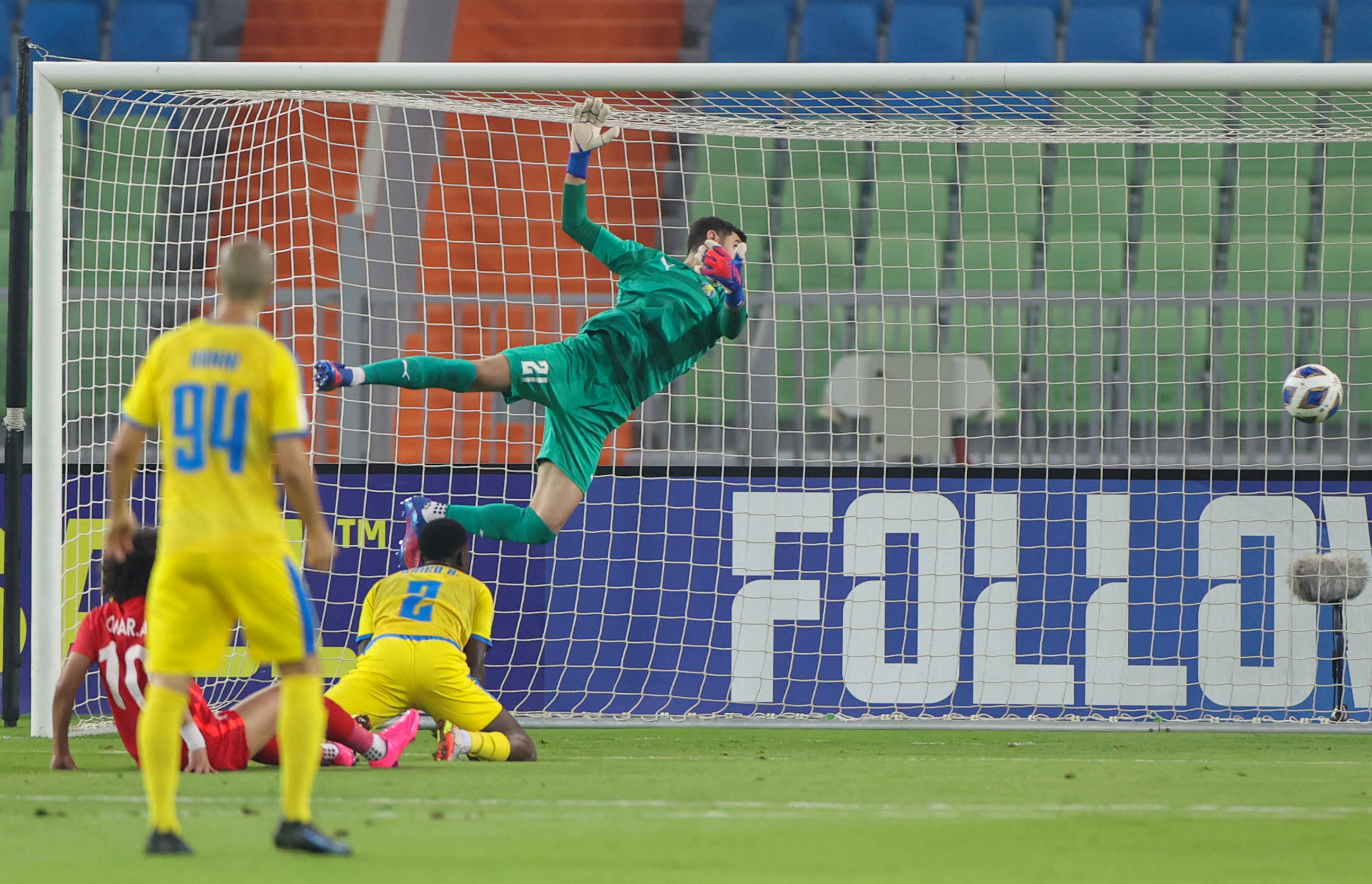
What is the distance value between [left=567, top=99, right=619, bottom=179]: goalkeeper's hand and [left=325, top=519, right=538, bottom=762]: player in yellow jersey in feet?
4.94

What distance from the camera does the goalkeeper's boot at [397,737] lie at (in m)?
5.48

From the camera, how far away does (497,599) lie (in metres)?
8.42

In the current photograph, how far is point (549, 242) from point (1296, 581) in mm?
5213

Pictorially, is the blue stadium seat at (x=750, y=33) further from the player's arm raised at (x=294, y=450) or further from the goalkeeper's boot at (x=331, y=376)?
the player's arm raised at (x=294, y=450)

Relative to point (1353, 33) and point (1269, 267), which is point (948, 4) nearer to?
point (1353, 33)

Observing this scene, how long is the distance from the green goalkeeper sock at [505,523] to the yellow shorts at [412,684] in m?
0.79

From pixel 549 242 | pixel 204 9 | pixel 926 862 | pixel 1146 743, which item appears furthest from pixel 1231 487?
pixel 204 9

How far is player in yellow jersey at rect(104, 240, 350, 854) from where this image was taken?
129 inches

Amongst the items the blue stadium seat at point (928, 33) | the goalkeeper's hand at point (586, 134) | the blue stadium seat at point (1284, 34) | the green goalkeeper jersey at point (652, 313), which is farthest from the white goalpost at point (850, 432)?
the blue stadium seat at point (928, 33)

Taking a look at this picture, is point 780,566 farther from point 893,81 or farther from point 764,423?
point 893,81

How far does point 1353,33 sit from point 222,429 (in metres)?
10.8

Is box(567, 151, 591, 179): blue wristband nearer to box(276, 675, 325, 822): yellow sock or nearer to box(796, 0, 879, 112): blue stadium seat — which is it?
box(276, 675, 325, 822): yellow sock

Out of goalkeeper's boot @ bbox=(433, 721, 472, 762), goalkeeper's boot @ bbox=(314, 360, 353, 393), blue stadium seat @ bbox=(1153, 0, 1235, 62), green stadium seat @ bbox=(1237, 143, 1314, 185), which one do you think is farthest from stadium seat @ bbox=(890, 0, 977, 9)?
goalkeeper's boot @ bbox=(433, 721, 472, 762)

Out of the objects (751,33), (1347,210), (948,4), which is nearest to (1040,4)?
(948,4)
